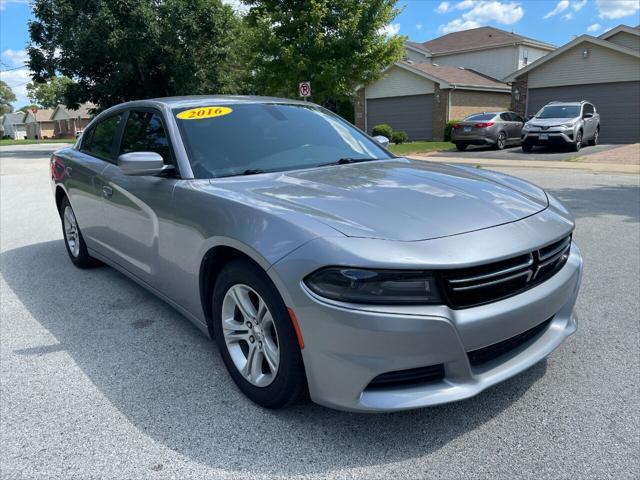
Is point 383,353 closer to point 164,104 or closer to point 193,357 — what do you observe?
point 193,357

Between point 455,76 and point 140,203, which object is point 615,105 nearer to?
point 455,76

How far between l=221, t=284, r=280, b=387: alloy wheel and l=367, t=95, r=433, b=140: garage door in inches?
1082

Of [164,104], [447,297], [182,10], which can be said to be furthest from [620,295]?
[182,10]

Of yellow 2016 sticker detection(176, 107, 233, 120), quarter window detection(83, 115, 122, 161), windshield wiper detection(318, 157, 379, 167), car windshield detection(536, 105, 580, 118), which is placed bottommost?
windshield wiper detection(318, 157, 379, 167)

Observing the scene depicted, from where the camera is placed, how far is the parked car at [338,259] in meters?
2.14

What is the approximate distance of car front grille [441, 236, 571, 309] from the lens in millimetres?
2180

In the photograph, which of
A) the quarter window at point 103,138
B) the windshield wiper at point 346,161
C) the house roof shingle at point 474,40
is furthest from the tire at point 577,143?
the house roof shingle at point 474,40

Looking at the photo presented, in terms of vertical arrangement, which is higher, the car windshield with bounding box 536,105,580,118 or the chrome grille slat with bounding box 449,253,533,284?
the car windshield with bounding box 536,105,580,118

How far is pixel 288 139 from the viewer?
3.68m

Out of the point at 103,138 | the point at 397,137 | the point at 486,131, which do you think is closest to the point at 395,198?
the point at 103,138

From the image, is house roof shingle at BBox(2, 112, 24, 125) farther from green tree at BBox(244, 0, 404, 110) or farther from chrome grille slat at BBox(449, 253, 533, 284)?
chrome grille slat at BBox(449, 253, 533, 284)

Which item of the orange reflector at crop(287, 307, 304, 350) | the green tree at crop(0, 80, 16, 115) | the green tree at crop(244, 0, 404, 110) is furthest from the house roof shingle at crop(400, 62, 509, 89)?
the green tree at crop(0, 80, 16, 115)

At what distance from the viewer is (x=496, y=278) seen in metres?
2.27

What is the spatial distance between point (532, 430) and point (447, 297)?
87 cm
